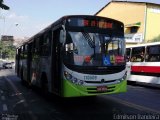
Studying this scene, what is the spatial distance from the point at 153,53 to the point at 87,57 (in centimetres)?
1044

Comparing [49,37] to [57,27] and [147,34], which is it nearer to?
[57,27]

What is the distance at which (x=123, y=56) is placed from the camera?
1211cm

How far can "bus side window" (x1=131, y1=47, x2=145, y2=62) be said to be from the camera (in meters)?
22.2

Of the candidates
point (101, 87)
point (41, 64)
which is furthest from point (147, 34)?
point (101, 87)

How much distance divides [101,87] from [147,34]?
3929 centimetres

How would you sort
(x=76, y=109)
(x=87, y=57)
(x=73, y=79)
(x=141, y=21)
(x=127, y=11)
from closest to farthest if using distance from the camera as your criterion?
(x=73, y=79) → (x=87, y=57) → (x=76, y=109) → (x=141, y=21) → (x=127, y=11)

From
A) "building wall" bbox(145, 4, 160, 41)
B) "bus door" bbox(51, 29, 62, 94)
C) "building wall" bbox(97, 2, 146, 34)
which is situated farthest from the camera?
"building wall" bbox(97, 2, 146, 34)

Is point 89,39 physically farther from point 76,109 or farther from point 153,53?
point 153,53

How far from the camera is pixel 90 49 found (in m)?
11.3

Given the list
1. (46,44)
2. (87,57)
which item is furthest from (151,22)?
(87,57)

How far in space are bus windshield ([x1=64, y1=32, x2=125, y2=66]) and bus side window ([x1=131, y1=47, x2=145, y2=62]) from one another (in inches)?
418

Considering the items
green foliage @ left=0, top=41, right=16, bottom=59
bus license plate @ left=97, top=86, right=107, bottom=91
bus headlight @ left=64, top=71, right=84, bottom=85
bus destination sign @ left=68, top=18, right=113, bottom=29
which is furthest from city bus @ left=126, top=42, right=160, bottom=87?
green foliage @ left=0, top=41, right=16, bottom=59

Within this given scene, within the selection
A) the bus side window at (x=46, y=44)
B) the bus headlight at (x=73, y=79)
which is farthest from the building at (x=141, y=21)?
the bus headlight at (x=73, y=79)

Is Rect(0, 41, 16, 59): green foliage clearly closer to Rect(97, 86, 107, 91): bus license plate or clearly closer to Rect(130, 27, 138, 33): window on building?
Rect(130, 27, 138, 33): window on building
